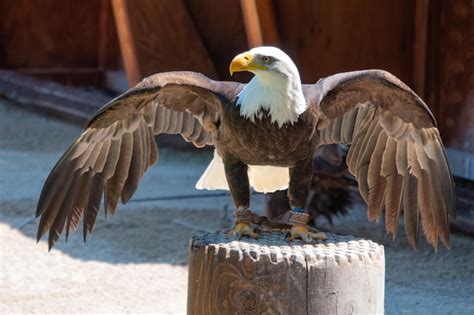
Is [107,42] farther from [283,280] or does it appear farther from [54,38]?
[283,280]

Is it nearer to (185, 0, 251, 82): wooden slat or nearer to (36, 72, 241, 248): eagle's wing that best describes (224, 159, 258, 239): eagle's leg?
(36, 72, 241, 248): eagle's wing

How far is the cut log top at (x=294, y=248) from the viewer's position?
10.3 feet

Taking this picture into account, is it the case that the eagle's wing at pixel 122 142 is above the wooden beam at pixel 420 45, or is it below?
above

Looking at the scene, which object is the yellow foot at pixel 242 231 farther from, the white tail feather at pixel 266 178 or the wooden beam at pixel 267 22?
the wooden beam at pixel 267 22

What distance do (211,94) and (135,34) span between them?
4.45 m

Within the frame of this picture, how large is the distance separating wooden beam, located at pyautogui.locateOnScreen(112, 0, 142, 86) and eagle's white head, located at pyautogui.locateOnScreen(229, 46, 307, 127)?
443 centimetres

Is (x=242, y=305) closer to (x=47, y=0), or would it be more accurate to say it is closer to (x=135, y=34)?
(x=135, y=34)

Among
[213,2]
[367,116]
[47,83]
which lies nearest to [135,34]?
[213,2]

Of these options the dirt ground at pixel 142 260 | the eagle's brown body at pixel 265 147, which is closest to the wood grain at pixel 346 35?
the dirt ground at pixel 142 260

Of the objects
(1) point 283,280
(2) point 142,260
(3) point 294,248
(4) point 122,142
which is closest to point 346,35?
(2) point 142,260

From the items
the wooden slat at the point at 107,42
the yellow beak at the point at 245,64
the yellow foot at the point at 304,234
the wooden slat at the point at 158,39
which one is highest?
the yellow beak at the point at 245,64

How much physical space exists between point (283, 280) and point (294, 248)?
22 cm

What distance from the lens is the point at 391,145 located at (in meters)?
4.20

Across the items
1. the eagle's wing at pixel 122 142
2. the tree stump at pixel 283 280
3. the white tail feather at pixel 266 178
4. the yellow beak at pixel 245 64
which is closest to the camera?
the tree stump at pixel 283 280
